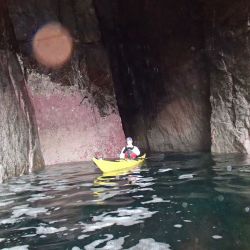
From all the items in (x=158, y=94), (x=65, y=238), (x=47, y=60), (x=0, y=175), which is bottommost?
(x=65, y=238)

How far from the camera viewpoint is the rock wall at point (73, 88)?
17312 millimetres

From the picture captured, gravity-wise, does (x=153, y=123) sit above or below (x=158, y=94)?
below

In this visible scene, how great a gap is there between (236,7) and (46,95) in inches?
340

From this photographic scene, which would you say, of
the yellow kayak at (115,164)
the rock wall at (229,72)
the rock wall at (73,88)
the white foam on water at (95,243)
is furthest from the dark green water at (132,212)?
the rock wall at (73,88)

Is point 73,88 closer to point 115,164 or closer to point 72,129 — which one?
point 72,129

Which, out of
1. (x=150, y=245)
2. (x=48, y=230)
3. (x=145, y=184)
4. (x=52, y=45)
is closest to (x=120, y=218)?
(x=48, y=230)

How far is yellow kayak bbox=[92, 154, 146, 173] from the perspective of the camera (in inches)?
471

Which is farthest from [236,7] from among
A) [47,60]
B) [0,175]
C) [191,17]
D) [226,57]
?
[0,175]

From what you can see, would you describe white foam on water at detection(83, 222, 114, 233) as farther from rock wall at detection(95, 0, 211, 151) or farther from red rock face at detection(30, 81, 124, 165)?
rock wall at detection(95, 0, 211, 151)

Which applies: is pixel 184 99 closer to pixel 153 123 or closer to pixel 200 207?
pixel 153 123

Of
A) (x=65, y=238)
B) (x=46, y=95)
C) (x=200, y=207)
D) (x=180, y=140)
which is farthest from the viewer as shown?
(x=180, y=140)

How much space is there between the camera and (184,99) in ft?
61.4

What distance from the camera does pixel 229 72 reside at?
15.4m

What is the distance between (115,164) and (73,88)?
270 inches
